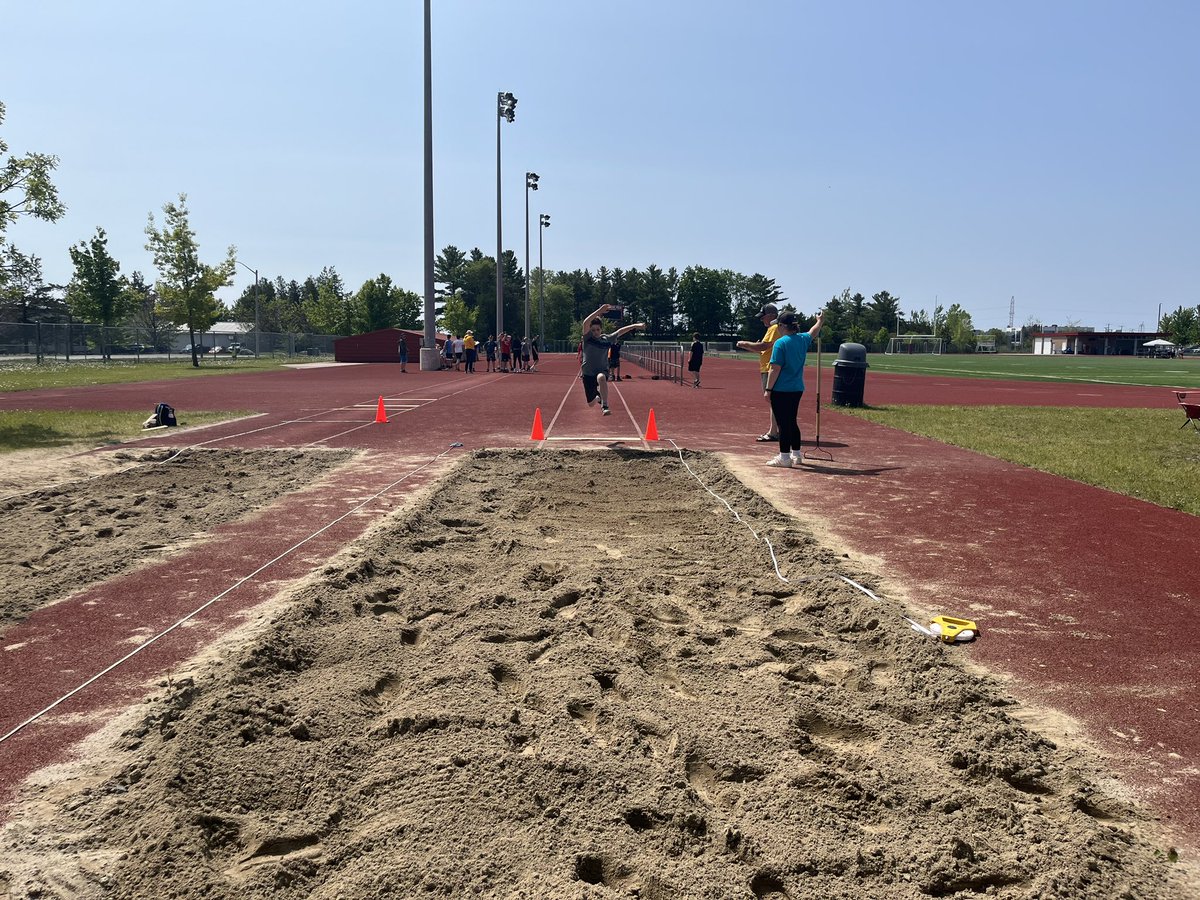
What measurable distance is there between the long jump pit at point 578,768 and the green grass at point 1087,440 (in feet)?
21.6

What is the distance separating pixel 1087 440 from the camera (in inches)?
577

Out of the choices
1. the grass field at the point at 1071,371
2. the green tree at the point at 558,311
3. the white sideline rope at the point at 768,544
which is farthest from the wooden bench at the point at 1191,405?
the green tree at the point at 558,311

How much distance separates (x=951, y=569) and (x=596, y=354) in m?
8.32

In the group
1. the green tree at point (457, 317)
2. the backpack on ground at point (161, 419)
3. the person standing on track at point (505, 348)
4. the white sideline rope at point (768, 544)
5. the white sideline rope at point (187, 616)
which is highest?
the green tree at point (457, 317)

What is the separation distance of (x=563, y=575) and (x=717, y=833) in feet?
10.2

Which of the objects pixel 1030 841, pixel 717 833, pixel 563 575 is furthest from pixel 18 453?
pixel 1030 841

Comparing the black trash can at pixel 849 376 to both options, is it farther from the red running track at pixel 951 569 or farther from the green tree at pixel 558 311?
the green tree at pixel 558 311

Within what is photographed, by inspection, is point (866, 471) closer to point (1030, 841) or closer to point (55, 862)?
point (1030, 841)

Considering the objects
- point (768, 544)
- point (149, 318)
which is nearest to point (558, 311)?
point (149, 318)

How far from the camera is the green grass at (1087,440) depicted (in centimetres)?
1030

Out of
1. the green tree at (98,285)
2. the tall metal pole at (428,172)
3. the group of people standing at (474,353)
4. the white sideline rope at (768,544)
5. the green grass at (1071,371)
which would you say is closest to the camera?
the white sideline rope at (768,544)

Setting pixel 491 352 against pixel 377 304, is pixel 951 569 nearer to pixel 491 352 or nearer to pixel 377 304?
pixel 491 352

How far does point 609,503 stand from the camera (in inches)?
342

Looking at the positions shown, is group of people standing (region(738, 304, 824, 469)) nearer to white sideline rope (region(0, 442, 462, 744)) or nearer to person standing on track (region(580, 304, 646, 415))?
person standing on track (region(580, 304, 646, 415))
